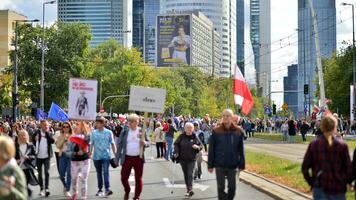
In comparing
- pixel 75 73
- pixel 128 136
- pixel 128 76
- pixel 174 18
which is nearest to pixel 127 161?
pixel 128 136

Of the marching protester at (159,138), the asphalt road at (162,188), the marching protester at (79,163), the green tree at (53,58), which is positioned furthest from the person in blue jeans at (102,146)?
the green tree at (53,58)

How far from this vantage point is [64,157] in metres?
16.2

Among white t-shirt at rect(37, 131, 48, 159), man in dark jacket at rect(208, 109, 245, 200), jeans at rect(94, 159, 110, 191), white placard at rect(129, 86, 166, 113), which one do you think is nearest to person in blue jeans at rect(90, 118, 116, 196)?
jeans at rect(94, 159, 110, 191)

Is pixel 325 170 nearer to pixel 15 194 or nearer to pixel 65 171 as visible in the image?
pixel 15 194

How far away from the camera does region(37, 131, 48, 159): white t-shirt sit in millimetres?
16281

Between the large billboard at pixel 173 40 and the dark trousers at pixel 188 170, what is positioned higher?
the large billboard at pixel 173 40

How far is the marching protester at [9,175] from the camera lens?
7137mm

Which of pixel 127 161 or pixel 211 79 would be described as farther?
pixel 211 79

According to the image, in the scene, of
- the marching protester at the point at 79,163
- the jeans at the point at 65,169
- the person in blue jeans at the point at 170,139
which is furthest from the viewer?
the person in blue jeans at the point at 170,139

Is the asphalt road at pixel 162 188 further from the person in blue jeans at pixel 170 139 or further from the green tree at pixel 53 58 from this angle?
the green tree at pixel 53 58

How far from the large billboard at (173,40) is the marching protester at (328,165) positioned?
537 feet

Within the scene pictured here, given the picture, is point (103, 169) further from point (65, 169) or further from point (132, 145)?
point (132, 145)

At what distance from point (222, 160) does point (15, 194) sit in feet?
17.3

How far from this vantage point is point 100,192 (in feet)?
52.1
